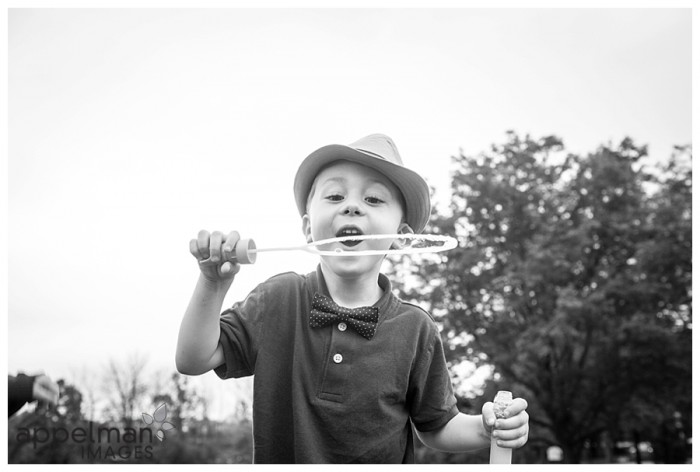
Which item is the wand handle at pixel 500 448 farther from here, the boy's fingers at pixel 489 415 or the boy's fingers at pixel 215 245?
the boy's fingers at pixel 215 245

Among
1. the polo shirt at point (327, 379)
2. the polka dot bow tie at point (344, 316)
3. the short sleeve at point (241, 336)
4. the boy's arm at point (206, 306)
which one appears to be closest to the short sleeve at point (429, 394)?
the polo shirt at point (327, 379)

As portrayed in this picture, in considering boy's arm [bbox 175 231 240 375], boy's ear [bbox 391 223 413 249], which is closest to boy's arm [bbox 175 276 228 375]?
boy's arm [bbox 175 231 240 375]

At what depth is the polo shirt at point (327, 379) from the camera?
225cm

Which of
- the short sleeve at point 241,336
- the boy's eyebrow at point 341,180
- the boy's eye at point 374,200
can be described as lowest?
the short sleeve at point 241,336

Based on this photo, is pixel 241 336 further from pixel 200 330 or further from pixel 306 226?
pixel 306 226

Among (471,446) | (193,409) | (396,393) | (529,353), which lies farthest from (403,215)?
(193,409)

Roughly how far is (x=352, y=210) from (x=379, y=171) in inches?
9.4

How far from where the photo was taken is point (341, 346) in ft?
7.55

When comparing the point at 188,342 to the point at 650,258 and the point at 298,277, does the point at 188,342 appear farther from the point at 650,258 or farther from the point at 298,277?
the point at 650,258

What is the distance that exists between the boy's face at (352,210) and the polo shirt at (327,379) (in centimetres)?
20

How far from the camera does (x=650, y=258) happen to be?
1440cm

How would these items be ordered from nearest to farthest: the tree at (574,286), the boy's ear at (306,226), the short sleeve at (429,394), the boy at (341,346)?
the boy at (341,346) < the short sleeve at (429,394) < the boy's ear at (306,226) < the tree at (574,286)

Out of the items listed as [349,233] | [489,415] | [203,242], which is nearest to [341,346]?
[349,233]

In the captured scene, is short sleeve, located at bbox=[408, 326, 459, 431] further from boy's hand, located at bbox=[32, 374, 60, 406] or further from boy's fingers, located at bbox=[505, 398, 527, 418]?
boy's hand, located at bbox=[32, 374, 60, 406]
